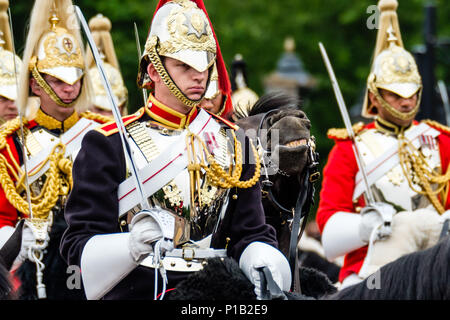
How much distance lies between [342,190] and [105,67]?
2308 millimetres

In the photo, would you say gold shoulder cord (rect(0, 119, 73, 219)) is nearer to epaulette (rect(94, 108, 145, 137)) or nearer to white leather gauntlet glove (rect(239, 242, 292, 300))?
epaulette (rect(94, 108, 145, 137))

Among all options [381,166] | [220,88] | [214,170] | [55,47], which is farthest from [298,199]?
[381,166]

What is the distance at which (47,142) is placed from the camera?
6570 mm

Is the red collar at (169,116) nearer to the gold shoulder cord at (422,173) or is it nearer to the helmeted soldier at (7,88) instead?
the helmeted soldier at (7,88)

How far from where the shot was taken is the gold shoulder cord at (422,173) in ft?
24.1

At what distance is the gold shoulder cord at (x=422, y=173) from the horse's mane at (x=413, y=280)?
11.5 ft

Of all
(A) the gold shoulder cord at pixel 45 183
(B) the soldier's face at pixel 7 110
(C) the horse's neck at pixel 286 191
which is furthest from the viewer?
(B) the soldier's face at pixel 7 110

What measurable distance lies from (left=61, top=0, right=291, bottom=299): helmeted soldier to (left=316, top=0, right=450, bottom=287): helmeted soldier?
7.39 ft

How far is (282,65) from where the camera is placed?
17.0 metres

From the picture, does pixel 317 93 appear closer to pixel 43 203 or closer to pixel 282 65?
pixel 282 65

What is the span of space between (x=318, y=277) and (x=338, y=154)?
2272 mm

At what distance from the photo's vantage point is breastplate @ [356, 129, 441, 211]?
24.1 ft

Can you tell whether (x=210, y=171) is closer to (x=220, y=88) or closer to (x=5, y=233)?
(x=220, y=88)

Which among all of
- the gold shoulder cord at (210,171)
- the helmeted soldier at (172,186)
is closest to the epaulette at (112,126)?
the helmeted soldier at (172,186)
